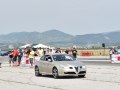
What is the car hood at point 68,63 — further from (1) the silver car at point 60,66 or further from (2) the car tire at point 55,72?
(2) the car tire at point 55,72

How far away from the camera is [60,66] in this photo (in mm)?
24609

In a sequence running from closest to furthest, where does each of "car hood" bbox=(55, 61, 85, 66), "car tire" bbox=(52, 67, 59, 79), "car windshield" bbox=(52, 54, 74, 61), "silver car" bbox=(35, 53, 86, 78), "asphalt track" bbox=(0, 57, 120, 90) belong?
"asphalt track" bbox=(0, 57, 120, 90)
"silver car" bbox=(35, 53, 86, 78)
"car hood" bbox=(55, 61, 85, 66)
"car tire" bbox=(52, 67, 59, 79)
"car windshield" bbox=(52, 54, 74, 61)

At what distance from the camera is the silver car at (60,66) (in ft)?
80.0

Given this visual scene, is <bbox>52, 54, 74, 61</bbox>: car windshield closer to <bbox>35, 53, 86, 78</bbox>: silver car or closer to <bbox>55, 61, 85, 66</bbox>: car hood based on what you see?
<bbox>35, 53, 86, 78</bbox>: silver car

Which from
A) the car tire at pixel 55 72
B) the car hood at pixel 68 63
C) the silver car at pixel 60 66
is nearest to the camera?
the silver car at pixel 60 66

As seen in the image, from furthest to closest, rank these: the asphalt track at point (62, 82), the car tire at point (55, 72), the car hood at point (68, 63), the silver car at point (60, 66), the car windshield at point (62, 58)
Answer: the car windshield at point (62, 58)
the car tire at point (55, 72)
the car hood at point (68, 63)
the silver car at point (60, 66)
the asphalt track at point (62, 82)

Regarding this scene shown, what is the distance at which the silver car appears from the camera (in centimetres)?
2439

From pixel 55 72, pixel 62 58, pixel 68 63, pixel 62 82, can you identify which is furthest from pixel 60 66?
pixel 62 82

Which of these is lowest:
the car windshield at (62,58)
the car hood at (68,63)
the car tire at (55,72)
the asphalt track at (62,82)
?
the asphalt track at (62,82)

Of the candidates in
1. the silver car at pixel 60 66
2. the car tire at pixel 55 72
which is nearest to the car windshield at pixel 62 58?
the silver car at pixel 60 66

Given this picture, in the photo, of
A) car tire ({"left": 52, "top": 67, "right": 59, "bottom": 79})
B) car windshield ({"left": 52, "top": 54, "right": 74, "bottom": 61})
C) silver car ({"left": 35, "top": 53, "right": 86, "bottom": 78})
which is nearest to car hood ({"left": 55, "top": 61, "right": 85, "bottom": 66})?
silver car ({"left": 35, "top": 53, "right": 86, "bottom": 78})

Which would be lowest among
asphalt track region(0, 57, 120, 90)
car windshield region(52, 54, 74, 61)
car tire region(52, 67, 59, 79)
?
asphalt track region(0, 57, 120, 90)

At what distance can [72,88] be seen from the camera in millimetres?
18578

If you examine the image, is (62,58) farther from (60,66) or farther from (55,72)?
(60,66)
